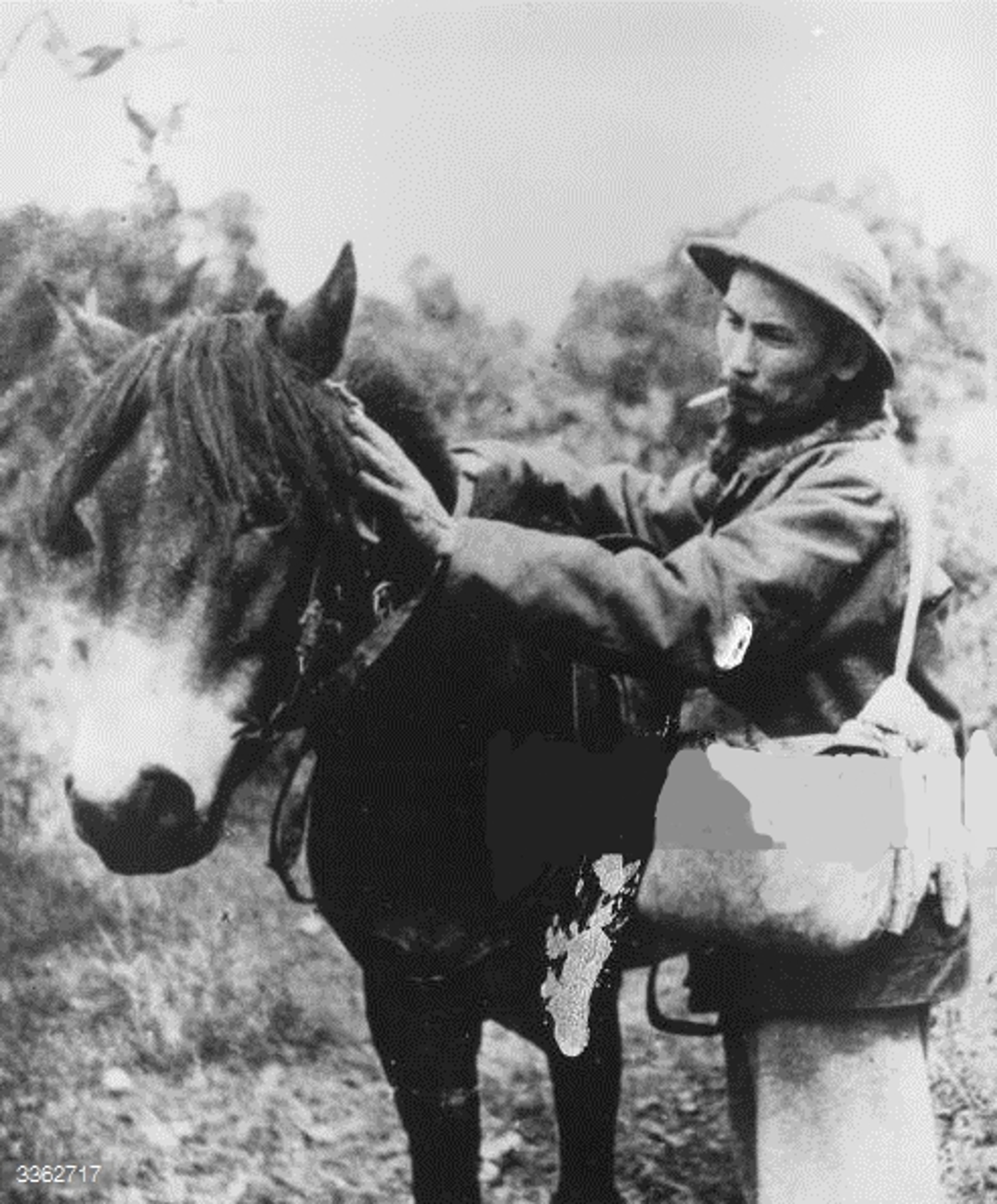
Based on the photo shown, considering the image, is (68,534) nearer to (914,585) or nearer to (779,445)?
(779,445)

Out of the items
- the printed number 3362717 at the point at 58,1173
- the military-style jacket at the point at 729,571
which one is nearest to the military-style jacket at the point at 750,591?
the military-style jacket at the point at 729,571

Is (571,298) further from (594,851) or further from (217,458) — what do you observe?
(594,851)

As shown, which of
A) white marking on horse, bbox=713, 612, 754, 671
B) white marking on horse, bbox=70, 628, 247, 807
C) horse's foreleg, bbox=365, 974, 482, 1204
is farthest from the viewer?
horse's foreleg, bbox=365, 974, 482, 1204

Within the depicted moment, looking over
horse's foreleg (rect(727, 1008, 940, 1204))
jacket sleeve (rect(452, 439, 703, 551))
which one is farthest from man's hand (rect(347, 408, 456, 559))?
horse's foreleg (rect(727, 1008, 940, 1204))

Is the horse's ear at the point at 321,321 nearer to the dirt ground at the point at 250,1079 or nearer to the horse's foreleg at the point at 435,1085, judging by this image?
the dirt ground at the point at 250,1079

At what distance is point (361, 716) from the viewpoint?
7.65ft

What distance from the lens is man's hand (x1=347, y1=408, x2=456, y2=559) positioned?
223 centimetres

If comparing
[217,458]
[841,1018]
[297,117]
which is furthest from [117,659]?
[841,1018]

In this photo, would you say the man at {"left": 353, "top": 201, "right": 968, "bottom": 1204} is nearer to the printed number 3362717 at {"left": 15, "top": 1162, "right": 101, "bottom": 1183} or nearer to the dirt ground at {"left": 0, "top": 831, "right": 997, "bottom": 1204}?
the dirt ground at {"left": 0, "top": 831, "right": 997, "bottom": 1204}

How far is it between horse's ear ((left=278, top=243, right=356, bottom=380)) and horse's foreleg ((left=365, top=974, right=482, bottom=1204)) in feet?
3.03

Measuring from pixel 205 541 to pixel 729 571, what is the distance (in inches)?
29.1

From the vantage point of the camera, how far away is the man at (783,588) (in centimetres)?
224

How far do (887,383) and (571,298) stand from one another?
50cm

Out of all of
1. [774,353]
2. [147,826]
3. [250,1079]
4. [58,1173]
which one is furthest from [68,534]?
[774,353]
